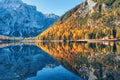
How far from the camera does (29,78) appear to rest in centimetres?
4131

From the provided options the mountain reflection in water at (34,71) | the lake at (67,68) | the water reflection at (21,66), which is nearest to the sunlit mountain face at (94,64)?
the lake at (67,68)

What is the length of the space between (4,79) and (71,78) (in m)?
11.1

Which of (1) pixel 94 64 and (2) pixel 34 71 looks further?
(1) pixel 94 64

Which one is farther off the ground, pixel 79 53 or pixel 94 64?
pixel 79 53

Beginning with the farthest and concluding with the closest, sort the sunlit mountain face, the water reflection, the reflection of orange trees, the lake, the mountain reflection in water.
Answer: the reflection of orange trees < the water reflection < the mountain reflection in water < the lake < the sunlit mountain face

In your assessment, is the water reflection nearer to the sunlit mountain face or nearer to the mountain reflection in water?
the mountain reflection in water

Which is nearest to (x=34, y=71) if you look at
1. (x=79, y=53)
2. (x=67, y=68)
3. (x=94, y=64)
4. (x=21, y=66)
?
(x=67, y=68)

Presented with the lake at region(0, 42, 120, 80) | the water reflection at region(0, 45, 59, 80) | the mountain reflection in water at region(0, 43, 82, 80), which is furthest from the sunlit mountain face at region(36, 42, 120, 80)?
the water reflection at region(0, 45, 59, 80)

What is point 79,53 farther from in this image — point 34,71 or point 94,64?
point 34,71

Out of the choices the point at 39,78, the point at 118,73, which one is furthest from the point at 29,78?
the point at 118,73

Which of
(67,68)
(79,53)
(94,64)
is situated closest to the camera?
(67,68)

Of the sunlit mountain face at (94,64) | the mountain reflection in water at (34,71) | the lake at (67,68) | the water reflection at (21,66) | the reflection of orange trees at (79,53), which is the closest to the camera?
the sunlit mountain face at (94,64)

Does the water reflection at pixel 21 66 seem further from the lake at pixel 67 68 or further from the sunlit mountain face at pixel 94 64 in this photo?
the sunlit mountain face at pixel 94 64

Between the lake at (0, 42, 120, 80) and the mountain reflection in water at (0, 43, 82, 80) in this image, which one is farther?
the mountain reflection in water at (0, 43, 82, 80)
